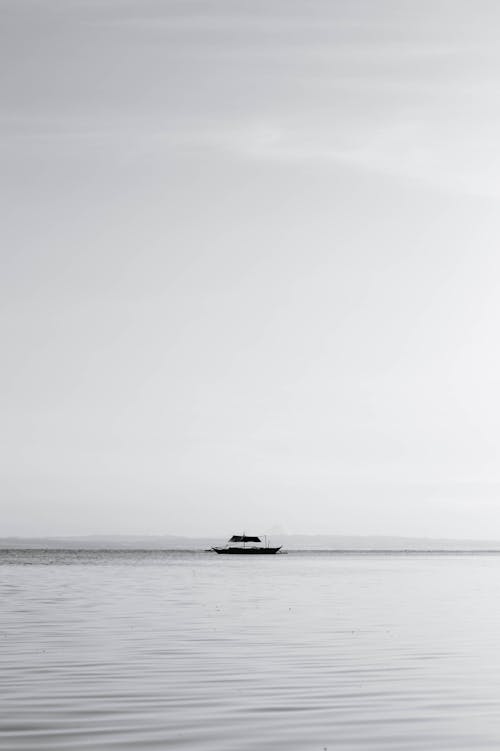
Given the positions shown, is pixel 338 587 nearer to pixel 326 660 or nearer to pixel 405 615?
pixel 405 615

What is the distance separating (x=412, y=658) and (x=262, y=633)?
27.5 ft

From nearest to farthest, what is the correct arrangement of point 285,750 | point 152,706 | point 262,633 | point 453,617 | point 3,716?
point 285,750 → point 3,716 → point 152,706 → point 262,633 → point 453,617

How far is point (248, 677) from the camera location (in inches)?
974

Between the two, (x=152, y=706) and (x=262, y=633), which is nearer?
(x=152, y=706)

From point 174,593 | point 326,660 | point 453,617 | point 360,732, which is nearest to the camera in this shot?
point 360,732

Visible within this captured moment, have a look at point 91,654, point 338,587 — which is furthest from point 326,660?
point 338,587

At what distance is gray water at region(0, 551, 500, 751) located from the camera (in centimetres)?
1775

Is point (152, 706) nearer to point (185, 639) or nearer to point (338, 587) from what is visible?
point (185, 639)

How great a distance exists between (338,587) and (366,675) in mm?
46950

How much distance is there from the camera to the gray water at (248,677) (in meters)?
17.8

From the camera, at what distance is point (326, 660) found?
28250 mm

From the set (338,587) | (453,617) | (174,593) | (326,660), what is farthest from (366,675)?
(338,587)

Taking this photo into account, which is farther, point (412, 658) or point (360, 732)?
point (412, 658)

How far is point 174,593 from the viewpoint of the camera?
205 ft
